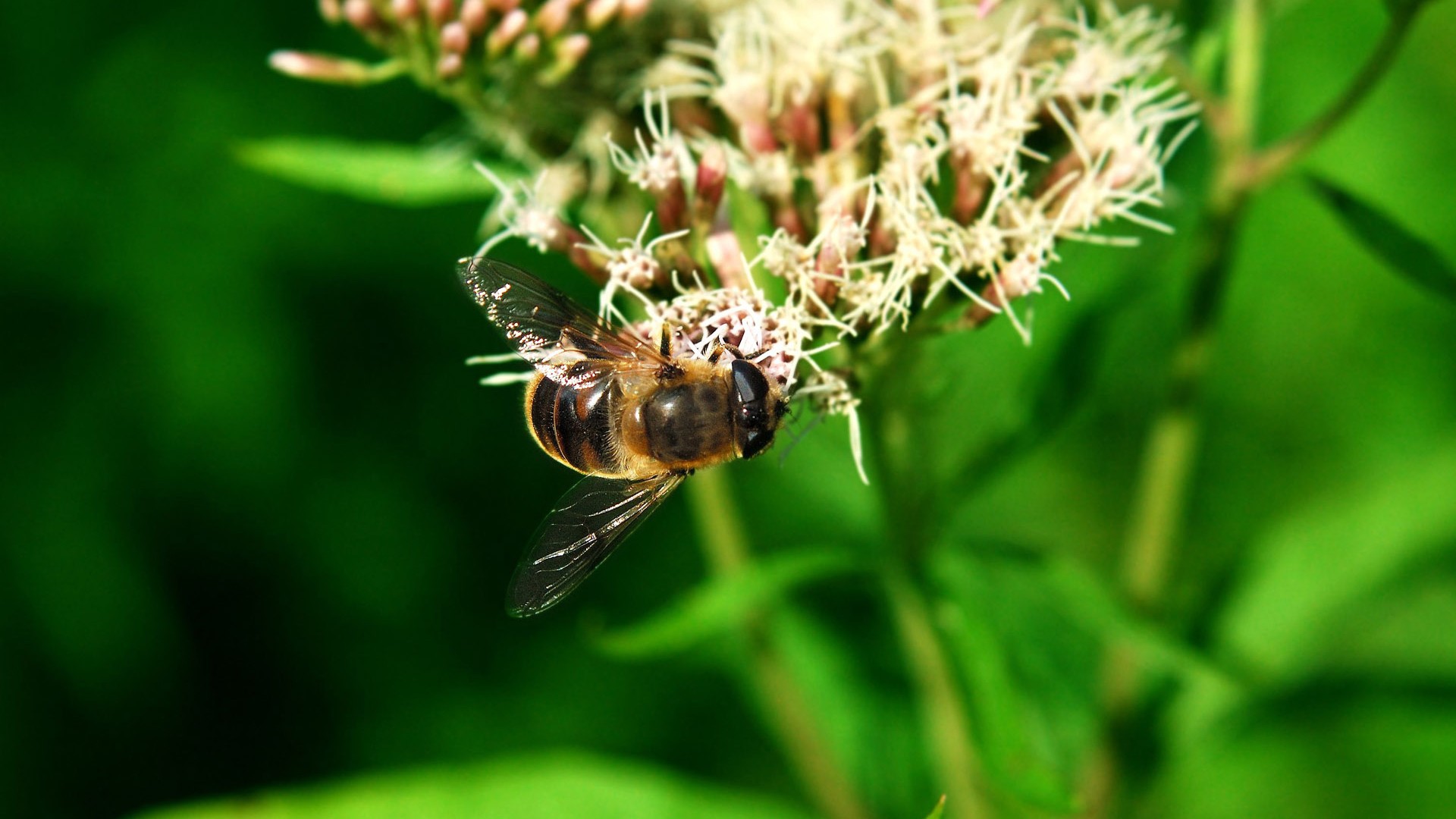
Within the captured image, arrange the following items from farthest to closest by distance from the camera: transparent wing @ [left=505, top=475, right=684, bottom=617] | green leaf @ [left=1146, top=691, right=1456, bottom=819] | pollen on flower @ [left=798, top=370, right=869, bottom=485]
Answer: green leaf @ [left=1146, top=691, right=1456, bottom=819], transparent wing @ [left=505, top=475, right=684, bottom=617], pollen on flower @ [left=798, top=370, right=869, bottom=485]

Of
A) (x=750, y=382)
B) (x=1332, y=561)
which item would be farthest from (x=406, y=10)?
(x=1332, y=561)

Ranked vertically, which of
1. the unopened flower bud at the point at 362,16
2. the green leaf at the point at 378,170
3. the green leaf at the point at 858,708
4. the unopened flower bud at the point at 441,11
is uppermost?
the unopened flower bud at the point at 362,16

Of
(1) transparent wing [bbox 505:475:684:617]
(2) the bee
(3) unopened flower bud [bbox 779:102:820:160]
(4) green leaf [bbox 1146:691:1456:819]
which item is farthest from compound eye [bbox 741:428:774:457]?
(4) green leaf [bbox 1146:691:1456:819]

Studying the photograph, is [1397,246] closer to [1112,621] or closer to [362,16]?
[1112,621]

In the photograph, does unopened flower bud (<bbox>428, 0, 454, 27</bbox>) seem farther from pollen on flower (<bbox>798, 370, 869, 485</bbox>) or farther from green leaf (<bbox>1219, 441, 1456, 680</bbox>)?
green leaf (<bbox>1219, 441, 1456, 680</bbox>)

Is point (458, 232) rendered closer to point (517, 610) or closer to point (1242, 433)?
point (517, 610)

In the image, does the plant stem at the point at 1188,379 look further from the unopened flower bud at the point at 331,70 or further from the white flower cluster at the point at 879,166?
the unopened flower bud at the point at 331,70

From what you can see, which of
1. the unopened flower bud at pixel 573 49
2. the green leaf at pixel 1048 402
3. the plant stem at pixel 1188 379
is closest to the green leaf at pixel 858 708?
the plant stem at pixel 1188 379
